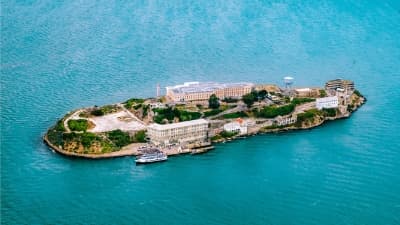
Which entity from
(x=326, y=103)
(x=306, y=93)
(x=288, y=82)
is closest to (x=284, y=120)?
(x=326, y=103)

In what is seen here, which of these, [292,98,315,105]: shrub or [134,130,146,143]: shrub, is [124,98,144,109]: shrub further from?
[292,98,315,105]: shrub

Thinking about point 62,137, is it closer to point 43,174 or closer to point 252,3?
point 43,174

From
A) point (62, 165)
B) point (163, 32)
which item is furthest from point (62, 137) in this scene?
point (163, 32)

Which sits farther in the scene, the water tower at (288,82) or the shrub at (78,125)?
the water tower at (288,82)

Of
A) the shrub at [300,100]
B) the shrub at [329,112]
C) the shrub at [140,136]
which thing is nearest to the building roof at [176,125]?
the shrub at [140,136]

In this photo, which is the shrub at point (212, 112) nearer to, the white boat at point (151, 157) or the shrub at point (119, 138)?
the shrub at point (119, 138)

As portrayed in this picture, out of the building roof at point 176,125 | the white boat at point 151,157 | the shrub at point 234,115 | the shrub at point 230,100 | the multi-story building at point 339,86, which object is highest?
the multi-story building at point 339,86

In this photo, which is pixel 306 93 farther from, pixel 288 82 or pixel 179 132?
pixel 179 132
